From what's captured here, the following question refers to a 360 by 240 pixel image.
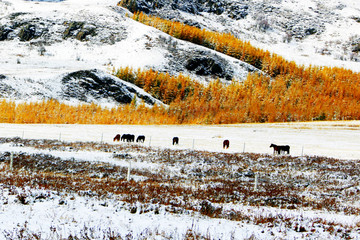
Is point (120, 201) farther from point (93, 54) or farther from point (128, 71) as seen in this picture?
point (93, 54)

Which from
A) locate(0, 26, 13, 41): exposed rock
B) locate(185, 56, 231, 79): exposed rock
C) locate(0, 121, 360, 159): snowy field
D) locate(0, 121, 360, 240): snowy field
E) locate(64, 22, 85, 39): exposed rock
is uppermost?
locate(64, 22, 85, 39): exposed rock

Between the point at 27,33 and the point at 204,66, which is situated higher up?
the point at 27,33

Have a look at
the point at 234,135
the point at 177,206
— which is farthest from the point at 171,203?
the point at 234,135

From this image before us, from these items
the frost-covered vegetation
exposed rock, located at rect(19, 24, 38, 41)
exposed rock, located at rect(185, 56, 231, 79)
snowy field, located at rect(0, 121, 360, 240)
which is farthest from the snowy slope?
the frost-covered vegetation

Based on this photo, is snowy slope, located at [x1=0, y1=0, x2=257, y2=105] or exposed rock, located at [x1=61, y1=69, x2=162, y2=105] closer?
exposed rock, located at [x1=61, y1=69, x2=162, y2=105]

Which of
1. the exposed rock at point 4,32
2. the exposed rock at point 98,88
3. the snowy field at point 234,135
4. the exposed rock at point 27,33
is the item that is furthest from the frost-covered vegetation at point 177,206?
the exposed rock at point 4,32

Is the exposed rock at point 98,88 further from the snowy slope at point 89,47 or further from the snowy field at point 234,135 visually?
the snowy field at point 234,135

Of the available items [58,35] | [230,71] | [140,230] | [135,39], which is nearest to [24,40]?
[58,35]

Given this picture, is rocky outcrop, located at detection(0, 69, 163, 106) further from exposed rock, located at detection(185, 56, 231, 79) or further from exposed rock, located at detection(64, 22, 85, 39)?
exposed rock, located at detection(64, 22, 85, 39)

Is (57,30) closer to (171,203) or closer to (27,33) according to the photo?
(27,33)

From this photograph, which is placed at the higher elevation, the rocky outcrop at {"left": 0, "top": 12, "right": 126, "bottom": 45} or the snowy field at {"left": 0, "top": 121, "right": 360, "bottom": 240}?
the rocky outcrop at {"left": 0, "top": 12, "right": 126, "bottom": 45}

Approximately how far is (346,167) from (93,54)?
6085 inches

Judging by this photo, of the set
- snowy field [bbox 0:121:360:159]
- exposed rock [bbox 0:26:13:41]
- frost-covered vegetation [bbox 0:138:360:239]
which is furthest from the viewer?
exposed rock [bbox 0:26:13:41]

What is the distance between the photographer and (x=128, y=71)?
148 meters
